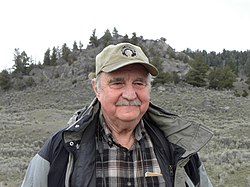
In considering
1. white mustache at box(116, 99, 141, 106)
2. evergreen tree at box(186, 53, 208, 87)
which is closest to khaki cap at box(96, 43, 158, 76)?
white mustache at box(116, 99, 141, 106)

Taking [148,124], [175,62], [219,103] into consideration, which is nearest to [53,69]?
[175,62]

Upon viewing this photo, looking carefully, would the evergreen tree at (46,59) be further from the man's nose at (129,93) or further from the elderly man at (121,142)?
the man's nose at (129,93)

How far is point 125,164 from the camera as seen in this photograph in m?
2.73

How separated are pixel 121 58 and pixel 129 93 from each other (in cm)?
23

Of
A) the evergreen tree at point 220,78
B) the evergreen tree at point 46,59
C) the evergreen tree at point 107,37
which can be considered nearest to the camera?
the evergreen tree at point 220,78

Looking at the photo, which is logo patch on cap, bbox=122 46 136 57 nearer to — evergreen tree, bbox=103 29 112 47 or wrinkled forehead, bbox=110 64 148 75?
wrinkled forehead, bbox=110 64 148 75

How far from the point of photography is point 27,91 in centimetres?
4634

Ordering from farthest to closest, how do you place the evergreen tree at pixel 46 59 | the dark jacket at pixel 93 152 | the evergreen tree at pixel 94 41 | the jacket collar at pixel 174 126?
the evergreen tree at pixel 46 59 → the evergreen tree at pixel 94 41 → the jacket collar at pixel 174 126 → the dark jacket at pixel 93 152

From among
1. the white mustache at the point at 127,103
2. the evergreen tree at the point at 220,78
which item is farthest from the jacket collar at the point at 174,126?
the evergreen tree at the point at 220,78

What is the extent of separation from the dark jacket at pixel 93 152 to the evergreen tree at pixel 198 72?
3662 centimetres

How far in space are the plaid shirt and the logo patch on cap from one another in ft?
1.71

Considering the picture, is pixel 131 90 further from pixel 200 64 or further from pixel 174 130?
pixel 200 64

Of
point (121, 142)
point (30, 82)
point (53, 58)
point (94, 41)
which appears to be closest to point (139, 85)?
point (121, 142)

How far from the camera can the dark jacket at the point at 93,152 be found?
2.57m
